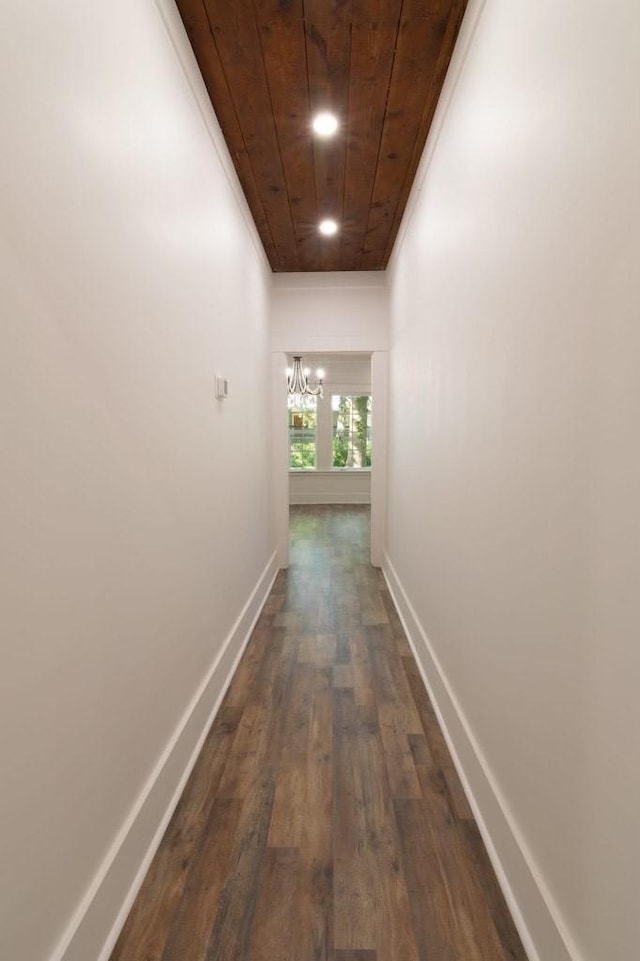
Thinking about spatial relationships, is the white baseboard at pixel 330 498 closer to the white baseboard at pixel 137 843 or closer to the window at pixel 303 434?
the window at pixel 303 434

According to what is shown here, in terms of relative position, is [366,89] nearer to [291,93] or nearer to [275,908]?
[291,93]

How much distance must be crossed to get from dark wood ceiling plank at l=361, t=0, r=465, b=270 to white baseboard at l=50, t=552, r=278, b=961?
271 cm

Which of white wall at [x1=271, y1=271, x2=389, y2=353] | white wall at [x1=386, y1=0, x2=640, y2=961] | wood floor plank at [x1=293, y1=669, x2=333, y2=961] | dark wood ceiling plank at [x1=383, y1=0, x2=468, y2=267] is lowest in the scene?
wood floor plank at [x1=293, y1=669, x2=333, y2=961]

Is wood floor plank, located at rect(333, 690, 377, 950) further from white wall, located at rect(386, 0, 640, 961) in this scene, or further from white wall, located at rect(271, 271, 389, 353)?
white wall, located at rect(271, 271, 389, 353)

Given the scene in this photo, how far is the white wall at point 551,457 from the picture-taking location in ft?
2.50

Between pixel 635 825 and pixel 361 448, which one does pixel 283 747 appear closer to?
pixel 635 825

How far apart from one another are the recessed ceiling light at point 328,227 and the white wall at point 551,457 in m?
1.46

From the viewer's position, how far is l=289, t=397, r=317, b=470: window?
7945 mm

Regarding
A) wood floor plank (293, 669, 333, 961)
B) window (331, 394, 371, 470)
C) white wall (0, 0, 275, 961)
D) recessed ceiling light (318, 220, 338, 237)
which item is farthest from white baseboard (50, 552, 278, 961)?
window (331, 394, 371, 470)

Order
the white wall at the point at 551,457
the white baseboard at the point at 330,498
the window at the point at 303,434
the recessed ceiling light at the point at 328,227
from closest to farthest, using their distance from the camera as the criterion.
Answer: the white wall at the point at 551,457
the recessed ceiling light at the point at 328,227
the window at the point at 303,434
the white baseboard at the point at 330,498

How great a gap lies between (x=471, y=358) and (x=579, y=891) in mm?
1451

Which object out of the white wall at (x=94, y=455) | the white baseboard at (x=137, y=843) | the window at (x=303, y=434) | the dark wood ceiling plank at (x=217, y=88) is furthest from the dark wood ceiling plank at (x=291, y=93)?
the window at (x=303, y=434)

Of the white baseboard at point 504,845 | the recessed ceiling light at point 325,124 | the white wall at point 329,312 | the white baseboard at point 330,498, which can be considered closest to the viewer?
the white baseboard at point 504,845

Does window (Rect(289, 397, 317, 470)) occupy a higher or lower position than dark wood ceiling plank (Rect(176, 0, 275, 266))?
lower
